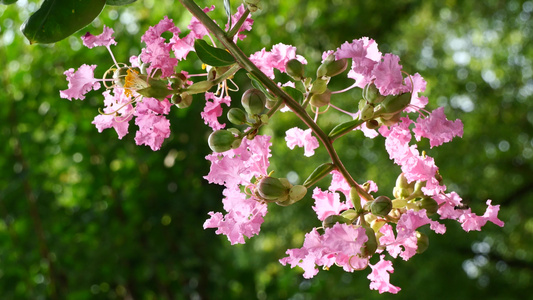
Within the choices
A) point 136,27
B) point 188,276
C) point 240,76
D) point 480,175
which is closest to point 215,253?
point 188,276

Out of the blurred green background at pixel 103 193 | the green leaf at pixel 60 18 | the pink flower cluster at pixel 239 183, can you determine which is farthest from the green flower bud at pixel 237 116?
the blurred green background at pixel 103 193

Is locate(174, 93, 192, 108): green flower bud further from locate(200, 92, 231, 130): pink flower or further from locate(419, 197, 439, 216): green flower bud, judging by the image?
locate(419, 197, 439, 216): green flower bud

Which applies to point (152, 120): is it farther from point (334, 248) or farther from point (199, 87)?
point (334, 248)

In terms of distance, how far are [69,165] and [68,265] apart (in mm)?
266

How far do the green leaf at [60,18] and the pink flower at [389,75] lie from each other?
0.61ft

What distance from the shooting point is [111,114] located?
Answer: 1.51 ft

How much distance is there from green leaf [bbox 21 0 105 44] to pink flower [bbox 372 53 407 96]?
185 mm

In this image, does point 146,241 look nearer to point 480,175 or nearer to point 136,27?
point 136,27

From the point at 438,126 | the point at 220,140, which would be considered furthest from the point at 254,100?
the point at 438,126

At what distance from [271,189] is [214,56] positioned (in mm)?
99

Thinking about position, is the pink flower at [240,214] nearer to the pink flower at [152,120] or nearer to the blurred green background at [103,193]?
the pink flower at [152,120]

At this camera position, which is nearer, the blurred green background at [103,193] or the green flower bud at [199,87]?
the green flower bud at [199,87]

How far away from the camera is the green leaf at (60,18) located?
1.24 ft

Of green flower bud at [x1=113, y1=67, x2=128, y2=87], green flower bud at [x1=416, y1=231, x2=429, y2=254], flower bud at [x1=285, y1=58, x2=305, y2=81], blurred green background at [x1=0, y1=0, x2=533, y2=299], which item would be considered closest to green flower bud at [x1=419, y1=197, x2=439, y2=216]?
green flower bud at [x1=416, y1=231, x2=429, y2=254]
